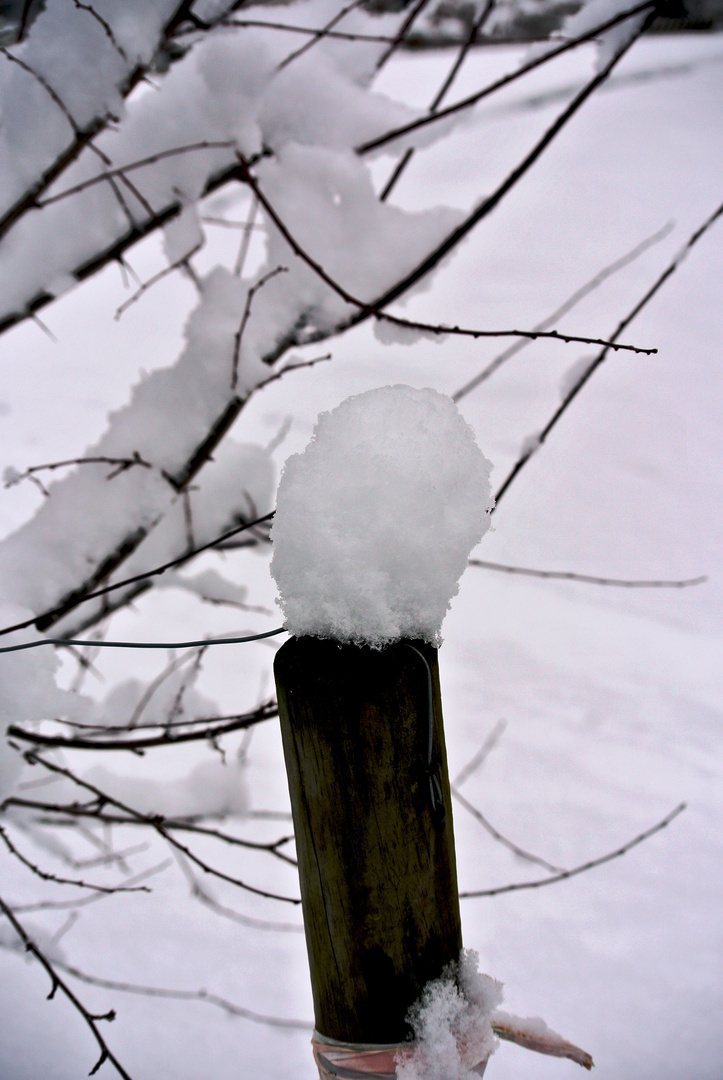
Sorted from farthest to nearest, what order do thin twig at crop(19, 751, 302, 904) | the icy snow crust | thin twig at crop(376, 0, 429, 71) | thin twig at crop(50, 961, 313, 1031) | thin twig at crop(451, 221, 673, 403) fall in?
thin twig at crop(50, 961, 313, 1031), thin twig at crop(376, 0, 429, 71), thin twig at crop(451, 221, 673, 403), thin twig at crop(19, 751, 302, 904), the icy snow crust

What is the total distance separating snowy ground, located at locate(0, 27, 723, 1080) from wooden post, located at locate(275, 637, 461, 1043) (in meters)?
1.47

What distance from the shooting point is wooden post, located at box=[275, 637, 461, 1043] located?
58 centimetres

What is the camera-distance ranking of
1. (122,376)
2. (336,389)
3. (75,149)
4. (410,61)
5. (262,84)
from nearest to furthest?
1. (75,149)
2. (262,84)
3. (336,389)
4. (122,376)
5. (410,61)

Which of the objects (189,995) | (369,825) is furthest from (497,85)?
(189,995)

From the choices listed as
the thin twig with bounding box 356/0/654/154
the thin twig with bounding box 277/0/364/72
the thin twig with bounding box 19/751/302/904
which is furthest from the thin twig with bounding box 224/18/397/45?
the thin twig with bounding box 19/751/302/904

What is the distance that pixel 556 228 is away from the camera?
21.7 feet

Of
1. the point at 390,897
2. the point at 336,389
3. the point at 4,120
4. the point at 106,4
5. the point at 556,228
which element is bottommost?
the point at 390,897

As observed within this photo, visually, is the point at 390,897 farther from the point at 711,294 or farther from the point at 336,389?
the point at 711,294

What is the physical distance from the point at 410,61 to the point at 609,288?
691 centimetres

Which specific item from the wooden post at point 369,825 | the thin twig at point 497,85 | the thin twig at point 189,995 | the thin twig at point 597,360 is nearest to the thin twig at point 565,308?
the thin twig at point 597,360

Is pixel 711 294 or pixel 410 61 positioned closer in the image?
pixel 711 294

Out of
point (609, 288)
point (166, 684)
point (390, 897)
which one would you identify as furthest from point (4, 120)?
point (609, 288)

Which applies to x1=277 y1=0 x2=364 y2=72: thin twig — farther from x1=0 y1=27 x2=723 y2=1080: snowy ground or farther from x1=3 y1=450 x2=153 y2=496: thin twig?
x1=0 y1=27 x2=723 y2=1080: snowy ground

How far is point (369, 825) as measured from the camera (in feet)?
1.97
